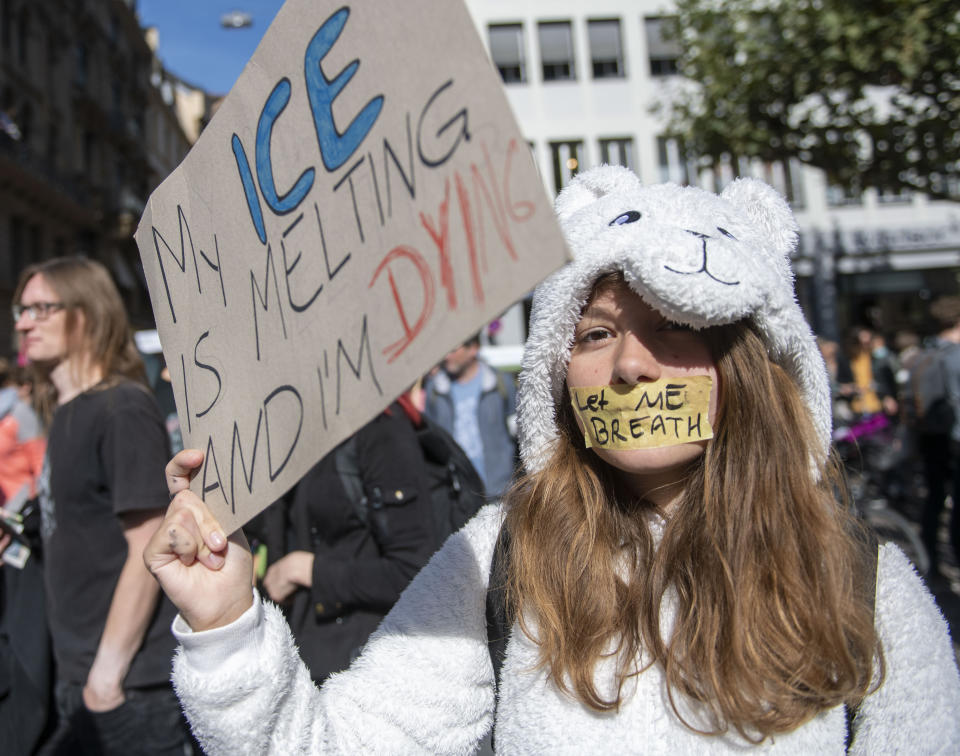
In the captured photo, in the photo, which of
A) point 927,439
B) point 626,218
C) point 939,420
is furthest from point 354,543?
point 927,439

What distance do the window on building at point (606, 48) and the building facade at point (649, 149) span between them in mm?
28

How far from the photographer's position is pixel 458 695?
127 cm

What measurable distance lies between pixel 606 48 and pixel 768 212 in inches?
898

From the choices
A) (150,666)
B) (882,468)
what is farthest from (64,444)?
(882,468)

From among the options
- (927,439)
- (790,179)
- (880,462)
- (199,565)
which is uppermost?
(199,565)

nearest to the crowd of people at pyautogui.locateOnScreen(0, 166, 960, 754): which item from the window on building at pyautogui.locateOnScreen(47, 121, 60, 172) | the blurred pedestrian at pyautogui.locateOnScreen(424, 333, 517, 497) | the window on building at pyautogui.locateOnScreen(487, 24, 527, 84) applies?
the blurred pedestrian at pyautogui.locateOnScreen(424, 333, 517, 497)

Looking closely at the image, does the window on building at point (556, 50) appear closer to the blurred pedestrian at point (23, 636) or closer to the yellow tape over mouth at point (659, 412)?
the blurred pedestrian at point (23, 636)

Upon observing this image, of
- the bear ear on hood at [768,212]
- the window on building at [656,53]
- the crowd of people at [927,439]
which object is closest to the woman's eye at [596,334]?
the bear ear on hood at [768,212]

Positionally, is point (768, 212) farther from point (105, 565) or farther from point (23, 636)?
point (23, 636)

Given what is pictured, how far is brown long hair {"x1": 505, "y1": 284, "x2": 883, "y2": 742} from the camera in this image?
1.14 metres

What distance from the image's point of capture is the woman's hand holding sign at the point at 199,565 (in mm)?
1111

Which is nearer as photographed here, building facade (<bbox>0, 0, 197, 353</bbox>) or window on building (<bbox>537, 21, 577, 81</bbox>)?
window on building (<bbox>537, 21, 577, 81</bbox>)

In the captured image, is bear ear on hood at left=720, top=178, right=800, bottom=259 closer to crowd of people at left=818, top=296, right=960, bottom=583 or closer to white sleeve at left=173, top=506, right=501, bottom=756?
white sleeve at left=173, top=506, right=501, bottom=756

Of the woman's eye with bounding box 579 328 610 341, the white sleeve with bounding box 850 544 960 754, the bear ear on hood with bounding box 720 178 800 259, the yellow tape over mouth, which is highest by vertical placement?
the bear ear on hood with bounding box 720 178 800 259
